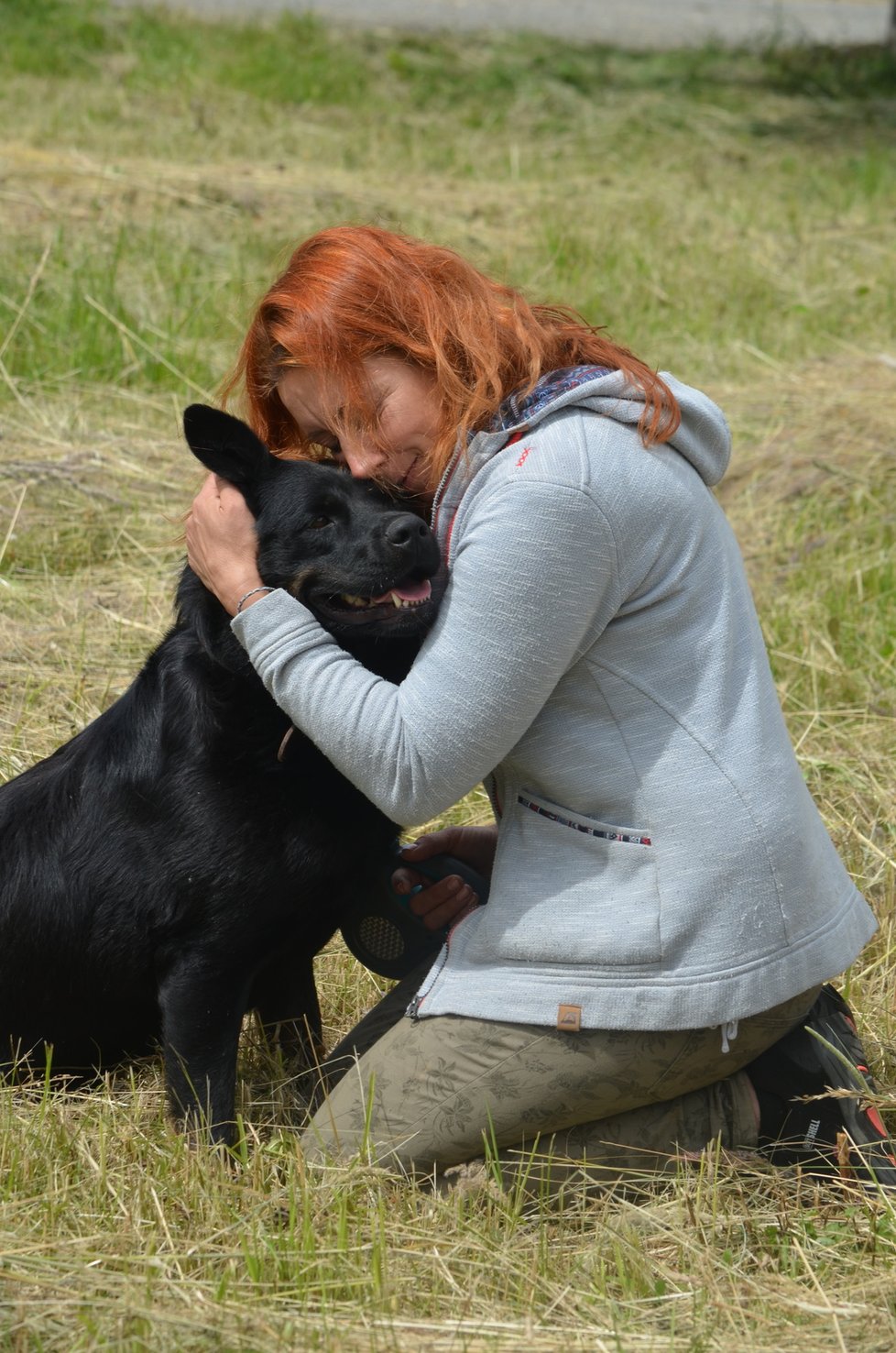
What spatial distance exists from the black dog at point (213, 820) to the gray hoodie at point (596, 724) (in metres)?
0.16

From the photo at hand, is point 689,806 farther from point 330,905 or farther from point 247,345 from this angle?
point 247,345

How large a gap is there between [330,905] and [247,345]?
3.38ft

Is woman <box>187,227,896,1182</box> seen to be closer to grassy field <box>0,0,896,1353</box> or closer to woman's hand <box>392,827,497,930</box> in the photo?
grassy field <box>0,0,896,1353</box>

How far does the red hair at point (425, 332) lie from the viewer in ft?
7.79

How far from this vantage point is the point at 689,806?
2277 millimetres

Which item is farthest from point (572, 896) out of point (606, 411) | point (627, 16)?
point (627, 16)

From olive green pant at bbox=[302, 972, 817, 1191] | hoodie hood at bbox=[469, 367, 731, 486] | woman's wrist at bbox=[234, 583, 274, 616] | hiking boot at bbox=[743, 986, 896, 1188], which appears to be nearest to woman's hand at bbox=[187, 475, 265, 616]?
woman's wrist at bbox=[234, 583, 274, 616]

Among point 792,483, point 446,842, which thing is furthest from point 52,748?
point 792,483

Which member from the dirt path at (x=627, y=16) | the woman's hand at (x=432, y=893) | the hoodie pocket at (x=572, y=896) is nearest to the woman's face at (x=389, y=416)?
the hoodie pocket at (x=572, y=896)

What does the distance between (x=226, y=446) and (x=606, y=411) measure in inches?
25.8

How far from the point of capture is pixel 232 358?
5906mm

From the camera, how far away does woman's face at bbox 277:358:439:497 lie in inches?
97.3

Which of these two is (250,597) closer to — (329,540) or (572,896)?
(329,540)

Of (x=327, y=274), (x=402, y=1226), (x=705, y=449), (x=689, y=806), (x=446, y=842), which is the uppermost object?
(x=327, y=274)
